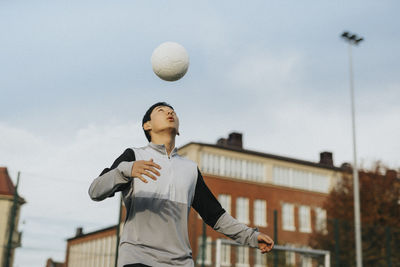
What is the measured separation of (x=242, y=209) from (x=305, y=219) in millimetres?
7176

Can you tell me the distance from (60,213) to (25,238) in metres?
0.95

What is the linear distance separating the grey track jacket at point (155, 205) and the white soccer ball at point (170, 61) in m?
1.32

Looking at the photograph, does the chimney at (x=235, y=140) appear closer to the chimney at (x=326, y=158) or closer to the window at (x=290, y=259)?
the chimney at (x=326, y=158)

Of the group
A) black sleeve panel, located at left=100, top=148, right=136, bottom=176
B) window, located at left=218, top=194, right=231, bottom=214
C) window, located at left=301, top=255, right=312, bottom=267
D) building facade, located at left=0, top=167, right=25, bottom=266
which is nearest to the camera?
black sleeve panel, located at left=100, top=148, right=136, bottom=176

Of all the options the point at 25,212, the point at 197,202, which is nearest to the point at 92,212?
the point at 25,212

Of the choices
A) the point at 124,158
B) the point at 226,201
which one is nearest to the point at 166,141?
the point at 124,158

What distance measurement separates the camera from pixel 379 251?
20422 mm

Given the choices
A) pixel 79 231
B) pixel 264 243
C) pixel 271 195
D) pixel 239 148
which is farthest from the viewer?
pixel 239 148

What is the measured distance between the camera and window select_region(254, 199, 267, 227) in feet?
141

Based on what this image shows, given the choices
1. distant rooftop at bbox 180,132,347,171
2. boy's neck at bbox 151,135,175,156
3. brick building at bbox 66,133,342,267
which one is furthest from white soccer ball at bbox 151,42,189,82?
distant rooftop at bbox 180,132,347,171

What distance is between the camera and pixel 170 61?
201 inches

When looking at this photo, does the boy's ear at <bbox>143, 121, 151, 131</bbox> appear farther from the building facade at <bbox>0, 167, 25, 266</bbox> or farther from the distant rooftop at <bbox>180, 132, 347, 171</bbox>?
the distant rooftop at <bbox>180, 132, 347, 171</bbox>

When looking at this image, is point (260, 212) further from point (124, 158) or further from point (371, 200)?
point (124, 158)

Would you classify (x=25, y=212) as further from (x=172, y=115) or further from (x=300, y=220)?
(x=300, y=220)
